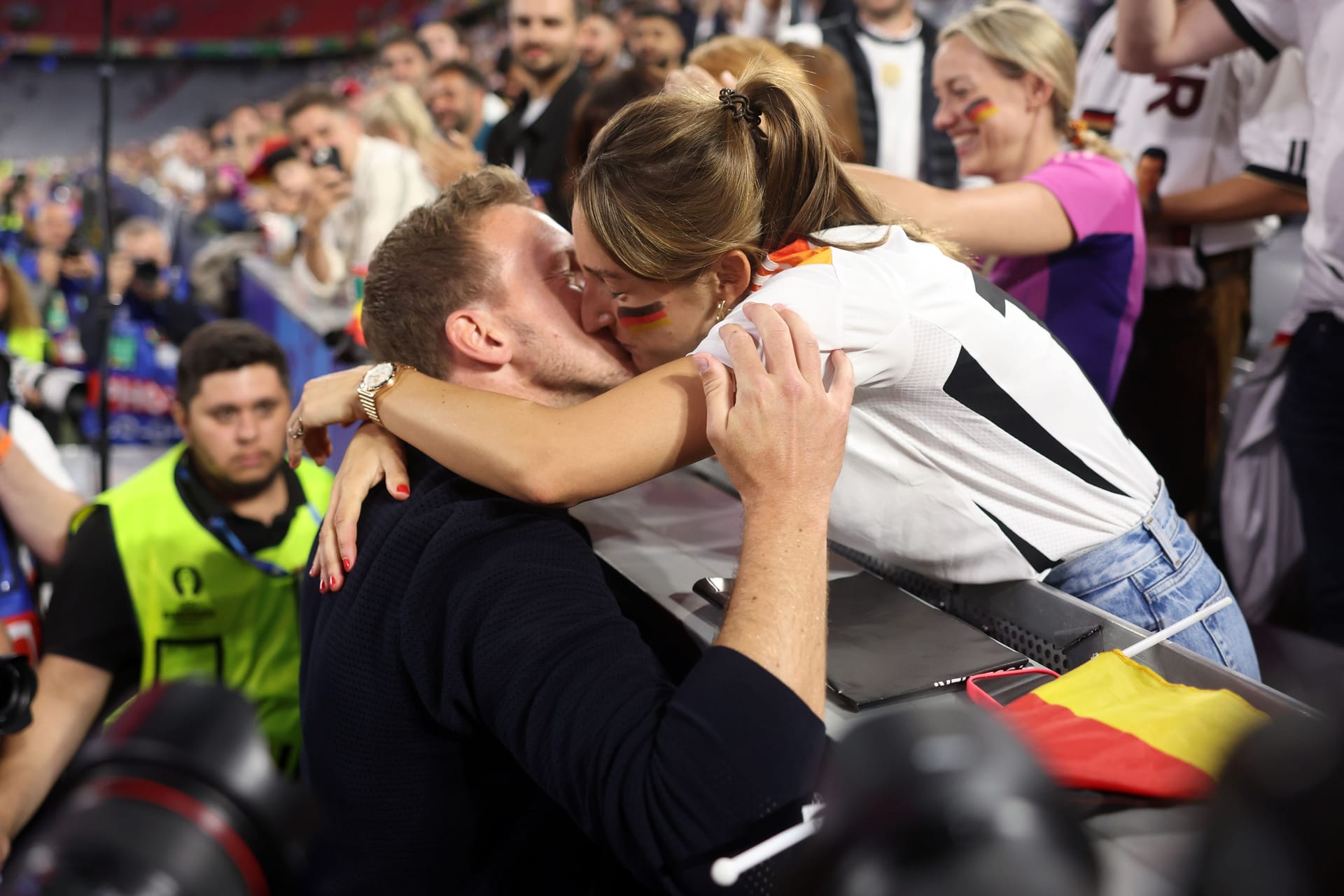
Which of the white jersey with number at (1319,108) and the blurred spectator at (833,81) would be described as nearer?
the white jersey with number at (1319,108)

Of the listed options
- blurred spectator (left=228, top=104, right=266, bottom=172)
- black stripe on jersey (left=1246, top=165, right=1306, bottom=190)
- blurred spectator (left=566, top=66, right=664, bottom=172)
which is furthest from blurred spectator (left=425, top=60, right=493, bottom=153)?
blurred spectator (left=228, top=104, right=266, bottom=172)

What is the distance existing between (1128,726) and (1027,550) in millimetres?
443

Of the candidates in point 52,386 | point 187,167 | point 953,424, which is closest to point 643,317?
point 953,424

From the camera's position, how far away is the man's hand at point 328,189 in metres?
4.17

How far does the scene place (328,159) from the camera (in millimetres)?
4141

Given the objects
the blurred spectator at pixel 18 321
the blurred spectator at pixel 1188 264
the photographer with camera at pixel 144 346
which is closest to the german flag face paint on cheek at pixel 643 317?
the blurred spectator at pixel 1188 264

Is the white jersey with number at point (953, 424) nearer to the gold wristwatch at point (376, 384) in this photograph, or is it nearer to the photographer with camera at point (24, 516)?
the gold wristwatch at point (376, 384)

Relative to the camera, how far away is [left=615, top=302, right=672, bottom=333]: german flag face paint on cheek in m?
1.37

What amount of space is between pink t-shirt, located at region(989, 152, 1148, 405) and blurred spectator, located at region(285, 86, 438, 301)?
2442 mm

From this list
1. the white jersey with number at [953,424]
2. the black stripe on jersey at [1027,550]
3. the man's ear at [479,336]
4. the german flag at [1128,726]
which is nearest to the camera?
the german flag at [1128,726]

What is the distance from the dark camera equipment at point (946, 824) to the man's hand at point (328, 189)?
13.2 feet

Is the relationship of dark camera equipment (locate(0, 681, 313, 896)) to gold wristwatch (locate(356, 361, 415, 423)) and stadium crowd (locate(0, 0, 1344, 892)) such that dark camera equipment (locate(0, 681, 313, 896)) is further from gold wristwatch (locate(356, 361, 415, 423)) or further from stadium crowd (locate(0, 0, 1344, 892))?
→ gold wristwatch (locate(356, 361, 415, 423))

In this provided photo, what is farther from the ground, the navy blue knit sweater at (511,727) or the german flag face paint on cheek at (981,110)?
the german flag face paint on cheek at (981,110)

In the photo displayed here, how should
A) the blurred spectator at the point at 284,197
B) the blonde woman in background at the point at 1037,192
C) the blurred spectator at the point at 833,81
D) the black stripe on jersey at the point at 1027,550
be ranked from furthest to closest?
1. the blurred spectator at the point at 284,197
2. the blurred spectator at the point at 833,81
3. the blonde woman in background at the point at 1037,192
4. the black stripe on jersey at the point at 1027,550
